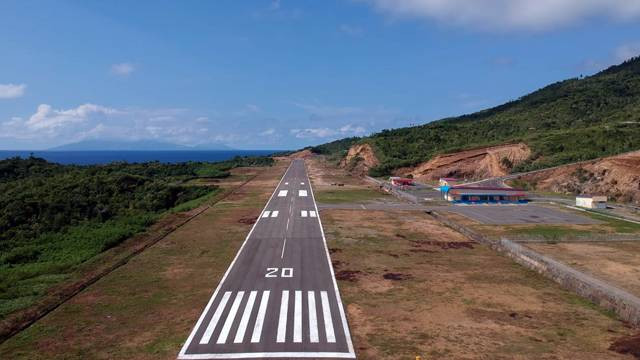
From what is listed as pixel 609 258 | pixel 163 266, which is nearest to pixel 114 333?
pixel 163 266

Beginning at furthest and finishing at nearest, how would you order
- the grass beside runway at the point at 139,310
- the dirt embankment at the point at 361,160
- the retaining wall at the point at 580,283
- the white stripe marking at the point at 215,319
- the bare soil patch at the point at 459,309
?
1. the dirt embankment at the point at 361,160
2. the retaining wall at the point at 580,283
3. the white stripe marking at the point at 215,319
4. the bare soil patch at the point at 459,309
5. the grass beside runway at the point at 139,310

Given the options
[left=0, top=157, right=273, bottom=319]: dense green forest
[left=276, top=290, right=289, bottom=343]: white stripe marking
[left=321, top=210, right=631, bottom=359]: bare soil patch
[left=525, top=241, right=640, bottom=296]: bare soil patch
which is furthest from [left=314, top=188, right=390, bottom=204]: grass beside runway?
[left=276, top=290, right=289, bottom=343]: white stripe marking

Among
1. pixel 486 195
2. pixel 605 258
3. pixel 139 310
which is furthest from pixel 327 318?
pixel 486 195

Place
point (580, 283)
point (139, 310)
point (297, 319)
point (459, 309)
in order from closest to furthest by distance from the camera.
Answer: point (297, 319) < point (139, 310) < point (459, 309) < point (580, 283)

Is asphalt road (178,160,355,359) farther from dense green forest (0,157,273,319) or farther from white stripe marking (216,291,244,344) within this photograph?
dense green forest (0,157,273,319)

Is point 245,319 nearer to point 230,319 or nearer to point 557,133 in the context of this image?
point 230,319

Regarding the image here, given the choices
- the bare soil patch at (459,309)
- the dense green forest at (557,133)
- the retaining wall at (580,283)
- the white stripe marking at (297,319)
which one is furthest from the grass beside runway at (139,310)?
the dense green forest at (557,133)

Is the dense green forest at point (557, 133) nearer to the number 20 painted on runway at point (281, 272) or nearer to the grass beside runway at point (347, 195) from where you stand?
the grass beside runway at point (347, 195)

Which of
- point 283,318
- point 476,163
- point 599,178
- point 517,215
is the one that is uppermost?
point 476,163
